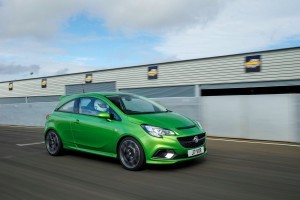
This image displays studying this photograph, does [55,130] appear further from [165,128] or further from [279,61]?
[279,61]

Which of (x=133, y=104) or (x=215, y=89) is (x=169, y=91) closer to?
(x=215, y=89)

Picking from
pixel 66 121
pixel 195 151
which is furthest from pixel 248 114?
pixel 66 121

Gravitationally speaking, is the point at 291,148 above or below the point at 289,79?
below

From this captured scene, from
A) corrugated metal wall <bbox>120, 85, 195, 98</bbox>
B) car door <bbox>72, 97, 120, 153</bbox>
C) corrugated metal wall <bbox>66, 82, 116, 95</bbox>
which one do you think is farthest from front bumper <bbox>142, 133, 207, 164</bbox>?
corrugated metal wall <bbox>66, 82, 116, 95</bbox>

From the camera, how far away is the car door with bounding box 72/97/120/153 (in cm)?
693

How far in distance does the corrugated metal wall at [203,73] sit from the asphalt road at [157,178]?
11.9 metres

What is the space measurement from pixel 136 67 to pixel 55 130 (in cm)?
1917

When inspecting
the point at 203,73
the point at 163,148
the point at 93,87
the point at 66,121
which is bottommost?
the point at 163,148

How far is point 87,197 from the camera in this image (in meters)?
4.97

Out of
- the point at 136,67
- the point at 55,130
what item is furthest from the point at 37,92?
the point at 55,130

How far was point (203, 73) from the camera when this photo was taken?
2303cm

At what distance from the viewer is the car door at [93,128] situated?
22.7 ft

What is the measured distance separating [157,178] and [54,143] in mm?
3487

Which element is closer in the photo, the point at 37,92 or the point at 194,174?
the point at 194,174
